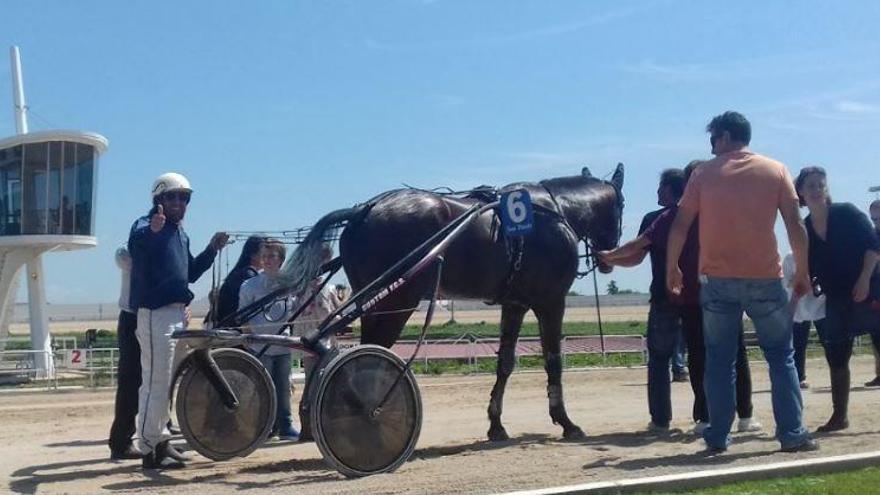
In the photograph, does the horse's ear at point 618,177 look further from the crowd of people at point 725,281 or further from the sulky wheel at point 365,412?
the sulky wheel at point 365,412

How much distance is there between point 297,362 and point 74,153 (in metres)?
12.0

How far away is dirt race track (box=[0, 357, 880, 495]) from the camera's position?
22.2 feet

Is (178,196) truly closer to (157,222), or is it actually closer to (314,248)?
(157,222)

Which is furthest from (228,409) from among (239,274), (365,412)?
(239,274)

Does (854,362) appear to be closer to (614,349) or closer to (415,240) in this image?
(614,349)

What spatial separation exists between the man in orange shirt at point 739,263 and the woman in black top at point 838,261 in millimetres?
1344

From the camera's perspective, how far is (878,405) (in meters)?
10.9

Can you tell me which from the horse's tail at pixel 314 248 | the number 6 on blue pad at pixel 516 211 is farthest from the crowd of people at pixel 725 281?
the number 6 on blue pad at pixel 516 211

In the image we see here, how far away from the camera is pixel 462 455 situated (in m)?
8.04

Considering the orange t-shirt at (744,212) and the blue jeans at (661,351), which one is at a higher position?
the orange t-shirt at (744,212)

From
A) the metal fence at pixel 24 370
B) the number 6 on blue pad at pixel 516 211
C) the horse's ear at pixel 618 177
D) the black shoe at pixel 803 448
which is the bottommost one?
the metal fence at pixel 24 370

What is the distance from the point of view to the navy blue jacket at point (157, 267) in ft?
24.8

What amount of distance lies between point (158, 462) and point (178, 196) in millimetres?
1944

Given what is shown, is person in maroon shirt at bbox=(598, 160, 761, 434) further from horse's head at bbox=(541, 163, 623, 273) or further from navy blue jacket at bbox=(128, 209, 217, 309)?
navy blue jacket at bbox=(128, 209, 217, 309)
